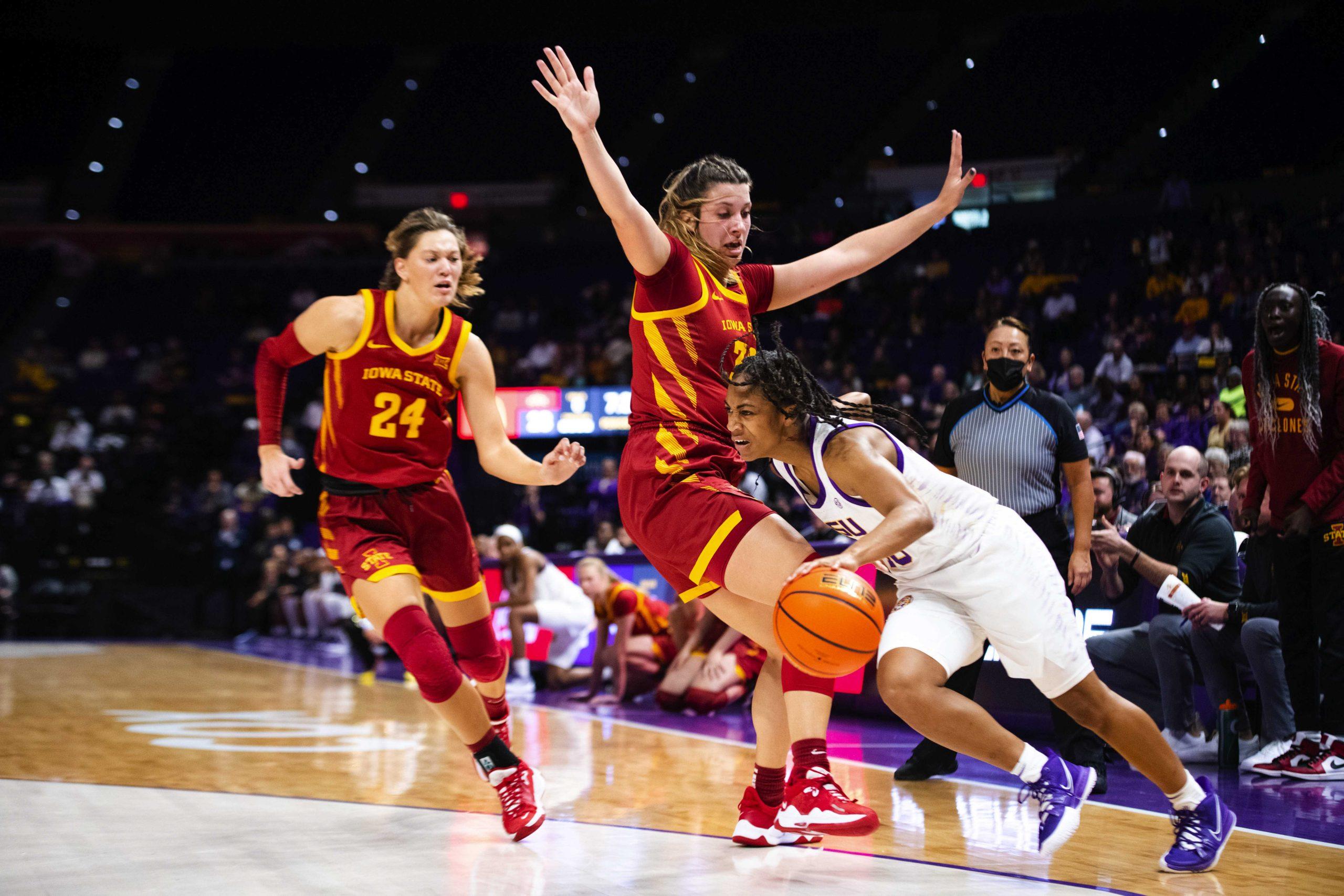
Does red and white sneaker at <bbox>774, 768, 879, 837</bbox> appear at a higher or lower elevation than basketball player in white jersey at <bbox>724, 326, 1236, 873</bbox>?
lower

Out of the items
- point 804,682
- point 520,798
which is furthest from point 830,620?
point 520,798

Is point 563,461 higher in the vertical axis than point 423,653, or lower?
higher

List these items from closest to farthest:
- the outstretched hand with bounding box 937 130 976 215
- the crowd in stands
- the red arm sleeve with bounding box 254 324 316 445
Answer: the outstretched hand with bounding box 937 130 976 215 < the red arm sleeve with bounding box 254 324 316 445 < the crowd in stands

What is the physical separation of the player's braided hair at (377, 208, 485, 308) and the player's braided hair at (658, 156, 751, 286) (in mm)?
949

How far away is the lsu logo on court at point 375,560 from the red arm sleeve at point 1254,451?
3.62m

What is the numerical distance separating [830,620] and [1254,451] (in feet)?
10.4

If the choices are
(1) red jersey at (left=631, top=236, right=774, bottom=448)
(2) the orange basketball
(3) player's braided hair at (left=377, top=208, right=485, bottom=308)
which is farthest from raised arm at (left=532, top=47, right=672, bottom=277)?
(3) player's braided hair at (left=377, top=208, right=485, bottom=308)

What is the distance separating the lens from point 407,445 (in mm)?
4203

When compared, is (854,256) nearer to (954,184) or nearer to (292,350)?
(954,184)

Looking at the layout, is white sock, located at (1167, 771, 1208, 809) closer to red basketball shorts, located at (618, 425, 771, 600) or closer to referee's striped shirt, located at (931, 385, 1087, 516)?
red basketball shorts, located at (618, 425, 771, 600)

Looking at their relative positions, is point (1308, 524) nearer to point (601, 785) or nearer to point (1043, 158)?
point (601, 785)

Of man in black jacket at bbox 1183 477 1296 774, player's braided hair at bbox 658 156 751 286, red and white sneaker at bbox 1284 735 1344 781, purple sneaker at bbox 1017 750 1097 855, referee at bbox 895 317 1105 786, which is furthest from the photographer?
man in black jacket at bbox 1183 477 1296 774

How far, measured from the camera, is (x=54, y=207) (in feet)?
80.0

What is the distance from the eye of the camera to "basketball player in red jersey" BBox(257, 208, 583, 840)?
13.0 feet
